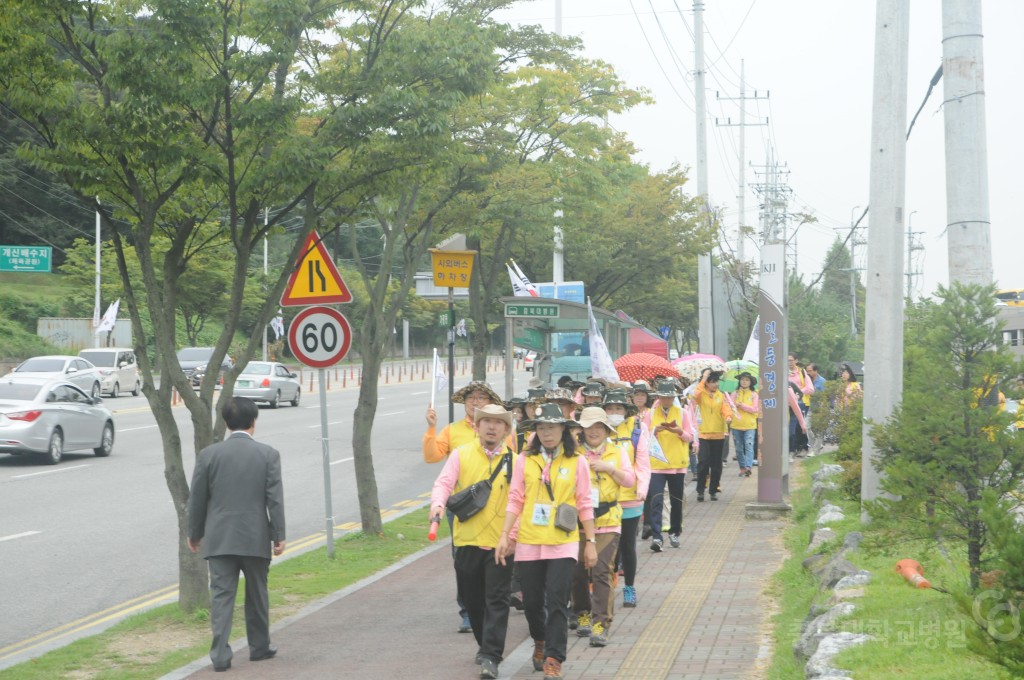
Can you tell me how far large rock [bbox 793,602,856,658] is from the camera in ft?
24.2

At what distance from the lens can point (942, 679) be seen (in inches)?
236

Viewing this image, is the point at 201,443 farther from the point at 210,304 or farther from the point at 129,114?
the point at 210,304

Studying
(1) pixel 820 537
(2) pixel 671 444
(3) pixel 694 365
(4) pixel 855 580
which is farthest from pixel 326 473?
(3) pixel 694 365

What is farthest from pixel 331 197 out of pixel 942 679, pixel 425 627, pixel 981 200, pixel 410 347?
pixel 410 347

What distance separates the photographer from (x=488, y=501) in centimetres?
806

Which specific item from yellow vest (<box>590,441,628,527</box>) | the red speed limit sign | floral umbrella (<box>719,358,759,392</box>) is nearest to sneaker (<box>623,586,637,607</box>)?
yellow vest (<box>590,441,628,527</box>)

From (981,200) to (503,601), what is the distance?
4.81 metres

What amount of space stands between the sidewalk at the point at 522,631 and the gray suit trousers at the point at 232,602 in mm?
157

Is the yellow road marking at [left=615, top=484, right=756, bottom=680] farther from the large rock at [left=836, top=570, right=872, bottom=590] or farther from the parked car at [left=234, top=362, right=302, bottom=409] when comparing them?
the parked car at [left=234, top=362, right=302, bottom=409]

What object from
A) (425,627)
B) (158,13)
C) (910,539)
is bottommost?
(425,627)

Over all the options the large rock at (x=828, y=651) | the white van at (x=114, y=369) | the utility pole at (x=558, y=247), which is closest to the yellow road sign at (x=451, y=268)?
the large rock at (x=828, y=651)

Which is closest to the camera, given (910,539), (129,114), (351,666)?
(910,539)

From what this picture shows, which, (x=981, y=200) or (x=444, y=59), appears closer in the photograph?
(x=981, y=200)

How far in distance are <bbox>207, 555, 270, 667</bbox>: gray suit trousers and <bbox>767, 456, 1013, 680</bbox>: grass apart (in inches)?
132
